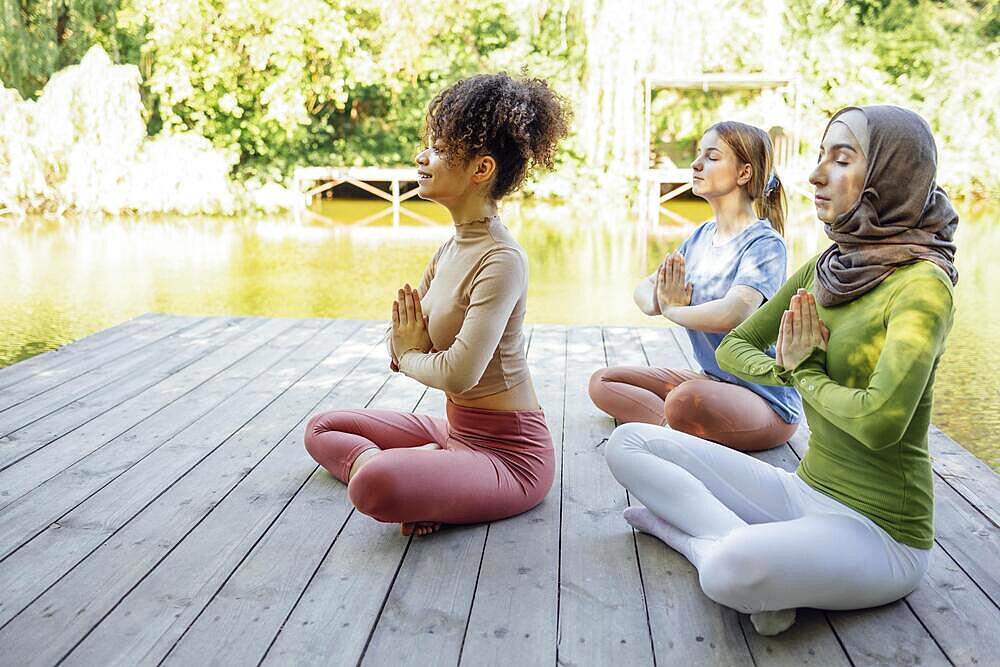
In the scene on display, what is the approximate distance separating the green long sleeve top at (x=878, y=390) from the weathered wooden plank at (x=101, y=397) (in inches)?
78.7

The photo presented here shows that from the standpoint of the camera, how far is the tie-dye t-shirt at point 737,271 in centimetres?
247

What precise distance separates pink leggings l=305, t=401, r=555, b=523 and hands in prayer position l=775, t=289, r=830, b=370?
0.69 m

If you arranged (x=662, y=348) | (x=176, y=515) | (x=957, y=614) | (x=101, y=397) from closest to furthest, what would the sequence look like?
(x=957, y=614) < (x=176, y=515) < (x=101, y=397) < (x=662, y=348)

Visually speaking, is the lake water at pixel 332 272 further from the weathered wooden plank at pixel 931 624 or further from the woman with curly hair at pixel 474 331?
the woman with curly hair at pixel 474 331

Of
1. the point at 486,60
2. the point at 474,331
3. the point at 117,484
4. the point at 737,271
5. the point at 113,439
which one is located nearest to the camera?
the point at 474,331

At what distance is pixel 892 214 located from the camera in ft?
5.28

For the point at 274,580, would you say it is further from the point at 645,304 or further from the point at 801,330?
the point at 645,304

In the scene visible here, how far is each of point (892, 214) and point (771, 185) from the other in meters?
0.96

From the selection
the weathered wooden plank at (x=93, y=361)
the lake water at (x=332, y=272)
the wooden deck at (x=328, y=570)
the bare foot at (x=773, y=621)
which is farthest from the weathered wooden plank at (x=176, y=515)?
the lake water at (x=332, y=272)

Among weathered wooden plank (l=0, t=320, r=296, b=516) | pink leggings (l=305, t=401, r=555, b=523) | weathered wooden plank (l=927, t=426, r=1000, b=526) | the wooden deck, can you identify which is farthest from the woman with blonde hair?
weathered wooden plank (l=0, t=320, r=296, b=516)

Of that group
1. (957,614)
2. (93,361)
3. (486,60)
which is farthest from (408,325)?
(486,60)

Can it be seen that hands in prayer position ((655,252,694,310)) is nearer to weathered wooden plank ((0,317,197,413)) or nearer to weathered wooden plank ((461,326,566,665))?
weathered wooden plank ((461,326,566,665))

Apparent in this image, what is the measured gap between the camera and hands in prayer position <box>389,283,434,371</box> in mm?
2109

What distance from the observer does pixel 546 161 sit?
216 cm
